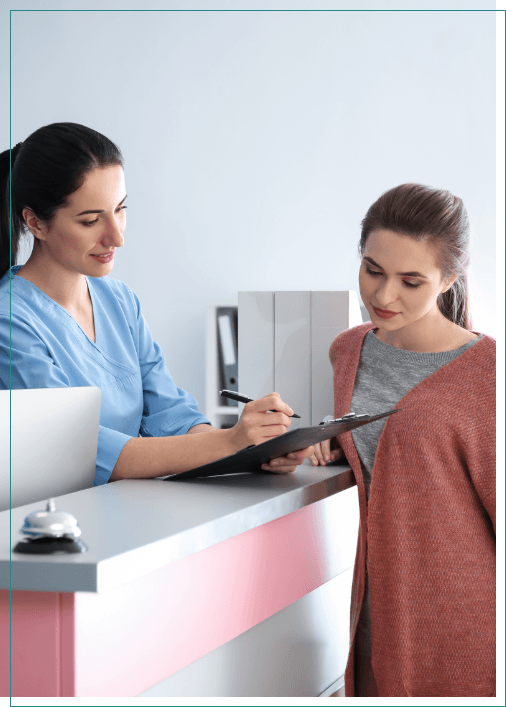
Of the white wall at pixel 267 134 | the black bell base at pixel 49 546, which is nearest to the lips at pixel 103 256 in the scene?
the black bell base at pixel 49 546

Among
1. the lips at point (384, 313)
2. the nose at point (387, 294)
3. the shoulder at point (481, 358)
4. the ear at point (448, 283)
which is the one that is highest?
the ear at point (448, 283)

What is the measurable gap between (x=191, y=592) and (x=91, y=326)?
26.7 inches

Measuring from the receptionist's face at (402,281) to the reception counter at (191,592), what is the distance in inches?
9.5

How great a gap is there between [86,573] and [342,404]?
0.65 meters

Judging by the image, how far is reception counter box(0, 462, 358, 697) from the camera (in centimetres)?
59

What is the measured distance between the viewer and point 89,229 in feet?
3.84

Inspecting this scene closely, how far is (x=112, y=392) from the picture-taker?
50.5 inches

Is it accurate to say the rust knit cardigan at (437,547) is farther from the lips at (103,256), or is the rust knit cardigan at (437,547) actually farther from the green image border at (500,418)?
the lips at (103,256)

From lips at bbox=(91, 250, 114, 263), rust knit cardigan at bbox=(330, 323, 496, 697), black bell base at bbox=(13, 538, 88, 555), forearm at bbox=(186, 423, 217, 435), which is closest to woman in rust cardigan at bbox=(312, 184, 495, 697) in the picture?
rust knit cardigan at bbox=(330, 323, 496, 697)

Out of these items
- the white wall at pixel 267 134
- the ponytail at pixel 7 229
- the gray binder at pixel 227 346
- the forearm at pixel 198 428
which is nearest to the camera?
the ponytail at pixel 7 229

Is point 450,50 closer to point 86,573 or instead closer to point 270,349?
point 270,349

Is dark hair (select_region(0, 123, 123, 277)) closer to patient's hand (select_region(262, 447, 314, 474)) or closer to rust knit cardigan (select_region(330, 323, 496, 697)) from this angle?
patient's hand (select_region(262, 447, 314, 474))

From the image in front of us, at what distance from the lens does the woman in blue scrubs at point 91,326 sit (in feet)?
3.40

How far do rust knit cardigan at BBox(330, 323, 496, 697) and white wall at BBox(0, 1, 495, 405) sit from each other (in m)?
1.79
